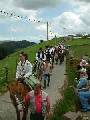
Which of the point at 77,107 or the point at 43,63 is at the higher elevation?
the point at 43,63

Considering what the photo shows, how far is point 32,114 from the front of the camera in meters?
12.5

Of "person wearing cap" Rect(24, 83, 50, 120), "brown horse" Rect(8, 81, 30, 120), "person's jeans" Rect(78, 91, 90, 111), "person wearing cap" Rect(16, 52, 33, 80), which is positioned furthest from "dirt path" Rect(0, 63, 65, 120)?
"person wearing cap" Rect(24, 83, 50, 120)

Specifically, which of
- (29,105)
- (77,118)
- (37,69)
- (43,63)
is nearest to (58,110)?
(77,118)

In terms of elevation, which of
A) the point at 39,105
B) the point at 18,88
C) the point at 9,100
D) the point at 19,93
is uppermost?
the point at 18,88

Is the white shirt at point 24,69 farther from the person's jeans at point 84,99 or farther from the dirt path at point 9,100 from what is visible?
the person's jeans at point 84,99

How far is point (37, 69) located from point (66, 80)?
2367mm

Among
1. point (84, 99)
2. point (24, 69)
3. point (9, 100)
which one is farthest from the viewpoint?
point (9, 100)

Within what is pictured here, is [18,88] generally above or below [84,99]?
above

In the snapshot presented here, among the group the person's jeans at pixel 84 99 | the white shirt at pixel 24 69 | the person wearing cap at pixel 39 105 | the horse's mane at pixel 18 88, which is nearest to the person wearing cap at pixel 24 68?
the white shirt at pixel 24 69

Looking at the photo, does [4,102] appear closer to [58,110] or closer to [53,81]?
[58,110]

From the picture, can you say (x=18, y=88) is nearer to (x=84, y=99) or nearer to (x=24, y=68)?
(x=24, y=68)

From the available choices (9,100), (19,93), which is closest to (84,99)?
(9,100)

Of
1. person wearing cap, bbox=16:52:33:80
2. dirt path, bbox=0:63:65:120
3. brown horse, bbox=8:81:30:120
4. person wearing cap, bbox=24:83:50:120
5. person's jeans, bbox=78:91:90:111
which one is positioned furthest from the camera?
person's jeans, bbox=78:91:90:111

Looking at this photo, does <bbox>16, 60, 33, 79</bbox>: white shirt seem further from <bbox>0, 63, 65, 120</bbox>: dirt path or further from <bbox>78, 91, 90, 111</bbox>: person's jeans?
<bbox>78, 91, 90, 111</bbox>: person's jeans
